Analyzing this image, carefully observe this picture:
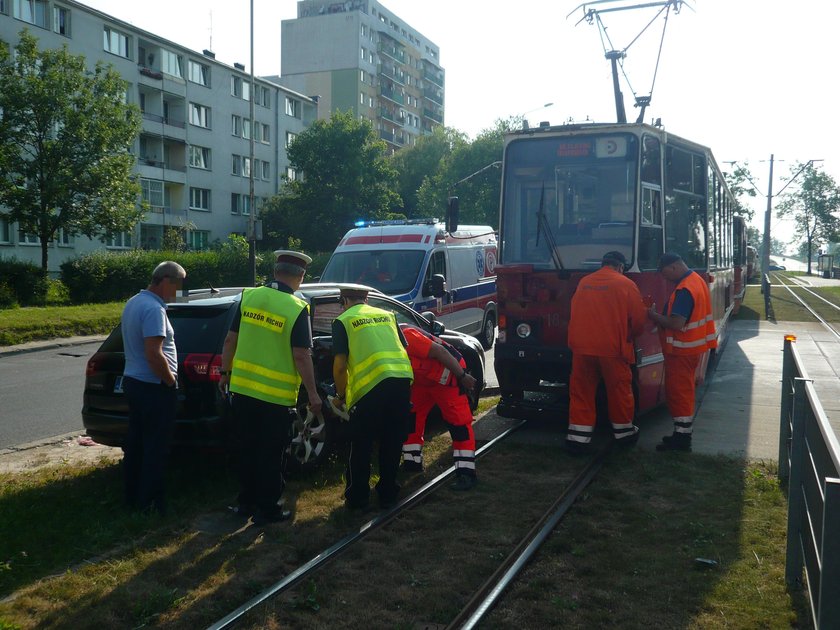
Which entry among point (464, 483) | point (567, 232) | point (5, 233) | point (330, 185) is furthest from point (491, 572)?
point (330, 185)

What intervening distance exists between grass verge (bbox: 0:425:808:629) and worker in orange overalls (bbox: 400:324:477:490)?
0.87 feet

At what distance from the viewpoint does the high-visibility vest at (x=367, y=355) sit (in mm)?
5809

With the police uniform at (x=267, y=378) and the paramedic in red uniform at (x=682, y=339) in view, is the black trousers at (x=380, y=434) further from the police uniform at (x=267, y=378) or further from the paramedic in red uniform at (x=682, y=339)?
the paramedic in red uniform at (x=682, y=339)

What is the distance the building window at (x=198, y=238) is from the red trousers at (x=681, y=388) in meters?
45.6

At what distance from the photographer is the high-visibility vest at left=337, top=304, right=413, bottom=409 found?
5.81m

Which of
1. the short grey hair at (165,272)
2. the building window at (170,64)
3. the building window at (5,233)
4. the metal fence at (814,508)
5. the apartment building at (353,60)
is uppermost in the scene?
the apartment building at (353,60)

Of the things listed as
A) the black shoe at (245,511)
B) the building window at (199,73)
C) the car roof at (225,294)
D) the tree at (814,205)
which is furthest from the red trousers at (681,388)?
the tree at (814,205)

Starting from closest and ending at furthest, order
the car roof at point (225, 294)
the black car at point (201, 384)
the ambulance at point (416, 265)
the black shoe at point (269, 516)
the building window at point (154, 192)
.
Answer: the black shoe at point (269, 516), the black car at point (201, 384), the car roof at point (225, 294), the ambulance at point (416, 265), the building window at point (154, 192)

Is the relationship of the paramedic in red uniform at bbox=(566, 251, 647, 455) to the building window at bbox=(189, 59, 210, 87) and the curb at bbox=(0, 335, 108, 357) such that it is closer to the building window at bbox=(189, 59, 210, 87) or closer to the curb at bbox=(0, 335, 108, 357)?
the curb at bbox=(0, 335, 108, 357)

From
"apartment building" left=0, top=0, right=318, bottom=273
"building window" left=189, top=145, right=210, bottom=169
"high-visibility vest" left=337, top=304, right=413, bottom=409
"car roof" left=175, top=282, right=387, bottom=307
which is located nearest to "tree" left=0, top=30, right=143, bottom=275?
"apartment building" left=0, top=0, right=318, bottom=273

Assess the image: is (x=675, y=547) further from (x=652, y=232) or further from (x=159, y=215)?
(x=159, y=215)

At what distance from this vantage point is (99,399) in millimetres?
6508

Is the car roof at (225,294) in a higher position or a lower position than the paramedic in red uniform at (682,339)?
higher

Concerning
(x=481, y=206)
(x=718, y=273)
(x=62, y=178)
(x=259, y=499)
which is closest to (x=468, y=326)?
(x=718, y=273)
